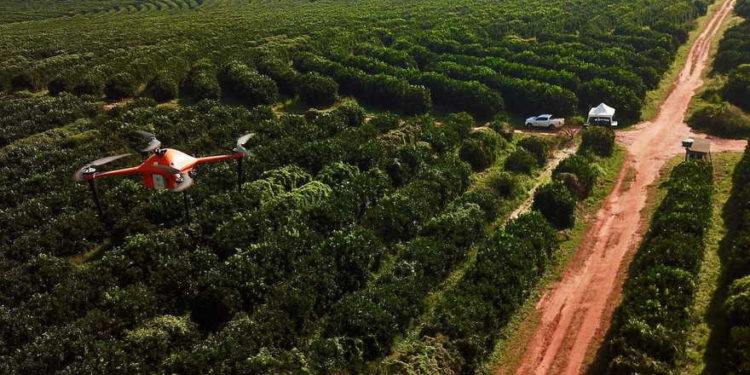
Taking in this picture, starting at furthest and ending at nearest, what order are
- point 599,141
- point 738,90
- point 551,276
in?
point 738,90 < point 599,141 < point 551,276

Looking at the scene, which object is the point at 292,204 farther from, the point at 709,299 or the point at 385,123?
the point at 709,299

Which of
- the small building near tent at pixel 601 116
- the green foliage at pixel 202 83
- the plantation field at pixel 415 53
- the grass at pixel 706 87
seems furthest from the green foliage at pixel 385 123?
the grass at pixel 706 87

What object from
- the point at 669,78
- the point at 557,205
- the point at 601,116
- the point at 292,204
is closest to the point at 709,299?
the point at 557,205

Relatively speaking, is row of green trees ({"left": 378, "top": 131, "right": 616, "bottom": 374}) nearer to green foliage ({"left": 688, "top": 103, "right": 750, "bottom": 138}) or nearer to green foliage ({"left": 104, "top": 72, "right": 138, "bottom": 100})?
green foliage ({"left": 688, "top": 103, "right": 750, "bottom": 138})

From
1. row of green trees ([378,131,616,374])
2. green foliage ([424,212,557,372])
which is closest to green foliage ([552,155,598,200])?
row of green trees ([378,131,616,374])

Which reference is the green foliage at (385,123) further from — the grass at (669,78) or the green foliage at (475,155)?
the grass at (669,78)

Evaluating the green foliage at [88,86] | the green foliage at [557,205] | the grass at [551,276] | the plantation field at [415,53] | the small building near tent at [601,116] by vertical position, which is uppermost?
the plantation field at [415,53]
